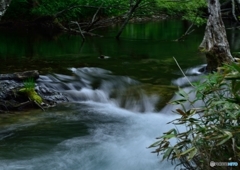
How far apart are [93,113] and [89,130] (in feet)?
3.43

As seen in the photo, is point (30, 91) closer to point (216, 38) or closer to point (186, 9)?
point (216, 38)

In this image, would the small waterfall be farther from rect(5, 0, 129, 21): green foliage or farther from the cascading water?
rect(5, 0, 129, 21): green foliage

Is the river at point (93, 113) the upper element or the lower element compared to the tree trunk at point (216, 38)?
lower

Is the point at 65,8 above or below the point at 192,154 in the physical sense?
above

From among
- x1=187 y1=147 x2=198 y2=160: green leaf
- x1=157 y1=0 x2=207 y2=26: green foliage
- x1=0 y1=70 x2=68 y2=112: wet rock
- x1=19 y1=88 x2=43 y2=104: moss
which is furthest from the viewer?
x1=157 y1=0 x2=207 y2=26: green foliage

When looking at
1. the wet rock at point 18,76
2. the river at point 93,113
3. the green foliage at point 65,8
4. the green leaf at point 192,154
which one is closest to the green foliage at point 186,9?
the river at point 93,113

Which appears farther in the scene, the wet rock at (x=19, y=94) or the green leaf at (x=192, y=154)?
the wet rock at (x=19, y=94)

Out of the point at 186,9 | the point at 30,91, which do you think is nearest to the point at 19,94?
the point at 30,91

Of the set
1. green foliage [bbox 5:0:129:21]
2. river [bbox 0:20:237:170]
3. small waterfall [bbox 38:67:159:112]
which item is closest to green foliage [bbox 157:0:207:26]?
river [bbox 0:20:237:170]

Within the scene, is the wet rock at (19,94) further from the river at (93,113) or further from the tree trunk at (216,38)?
the tree trunk at (216,38)

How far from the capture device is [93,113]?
287 inches

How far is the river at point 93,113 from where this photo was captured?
4.97 metres

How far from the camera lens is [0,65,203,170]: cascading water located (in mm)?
4844

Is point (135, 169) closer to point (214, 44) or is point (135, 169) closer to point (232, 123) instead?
point (232, 123)
